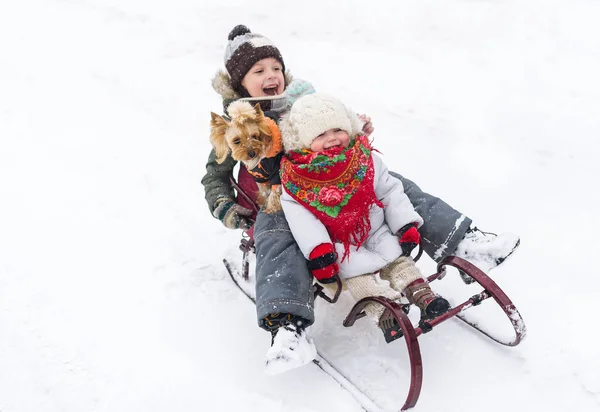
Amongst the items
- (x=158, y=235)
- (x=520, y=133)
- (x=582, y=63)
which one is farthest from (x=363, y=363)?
(x=582, y=63)

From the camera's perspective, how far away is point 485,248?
2.73 metres

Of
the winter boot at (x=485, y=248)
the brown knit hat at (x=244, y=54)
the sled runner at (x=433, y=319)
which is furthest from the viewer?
the brown knit hat at (x=244, y=54)

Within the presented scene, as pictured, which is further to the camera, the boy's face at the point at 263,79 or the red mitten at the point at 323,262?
the boy's face at the point at 263,79

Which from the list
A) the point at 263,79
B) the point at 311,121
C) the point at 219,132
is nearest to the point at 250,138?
the point at 219,132

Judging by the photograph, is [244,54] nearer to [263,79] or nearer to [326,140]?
[263,79]

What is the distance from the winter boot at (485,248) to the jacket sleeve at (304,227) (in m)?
0.78

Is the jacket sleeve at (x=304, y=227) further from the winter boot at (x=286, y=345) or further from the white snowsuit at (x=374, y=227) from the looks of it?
the winter boot at (x=286, y=345)

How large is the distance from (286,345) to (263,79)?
1436mm

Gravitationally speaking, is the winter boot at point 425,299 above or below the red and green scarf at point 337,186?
below

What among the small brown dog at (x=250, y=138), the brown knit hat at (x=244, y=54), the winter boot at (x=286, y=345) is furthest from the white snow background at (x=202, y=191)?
the brown knit hat at (x=244, y=54)

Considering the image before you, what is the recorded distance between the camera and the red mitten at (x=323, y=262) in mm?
2494

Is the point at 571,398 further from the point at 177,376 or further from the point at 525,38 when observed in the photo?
the point at 525,38

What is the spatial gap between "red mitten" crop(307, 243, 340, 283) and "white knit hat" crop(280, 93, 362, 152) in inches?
19.3

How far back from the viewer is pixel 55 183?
173 inches
